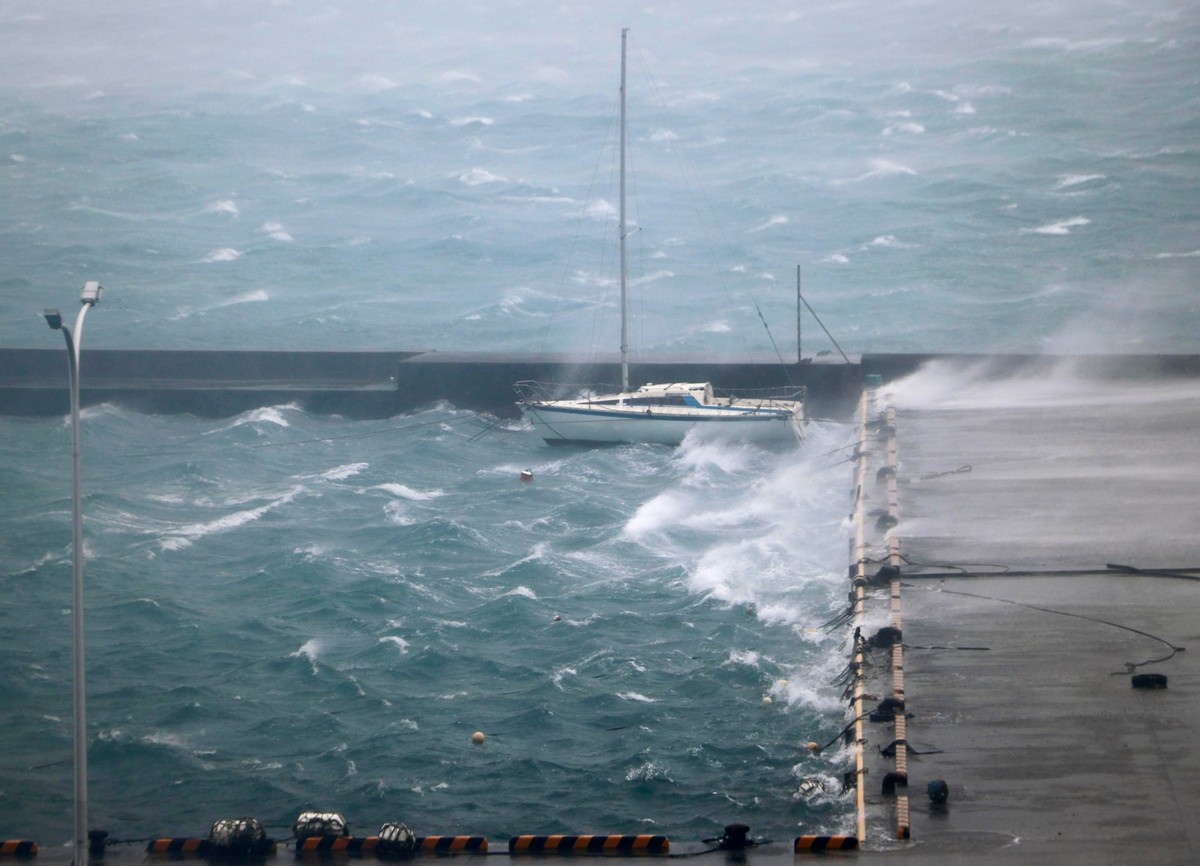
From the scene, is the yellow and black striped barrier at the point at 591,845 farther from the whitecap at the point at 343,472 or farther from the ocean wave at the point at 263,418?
the ocean wave at the point at 263,418

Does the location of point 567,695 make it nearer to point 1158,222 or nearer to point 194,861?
point 194,861

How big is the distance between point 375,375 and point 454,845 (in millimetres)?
29046

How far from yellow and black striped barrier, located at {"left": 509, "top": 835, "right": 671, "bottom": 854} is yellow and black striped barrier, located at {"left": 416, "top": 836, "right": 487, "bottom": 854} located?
0.35 metres

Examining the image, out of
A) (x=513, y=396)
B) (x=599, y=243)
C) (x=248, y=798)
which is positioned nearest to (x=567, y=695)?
(x=248, y=798)

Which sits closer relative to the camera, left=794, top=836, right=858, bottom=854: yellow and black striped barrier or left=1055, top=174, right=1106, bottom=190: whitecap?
left=794, top=836, right=858, bottom=854: yellow and black striped barrier

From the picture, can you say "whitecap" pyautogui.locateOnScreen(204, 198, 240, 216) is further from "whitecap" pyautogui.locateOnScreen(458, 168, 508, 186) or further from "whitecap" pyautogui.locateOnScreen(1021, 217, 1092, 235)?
"whitecap" pyautogui.locateOnScreen(1021, 217, 1092, 235)

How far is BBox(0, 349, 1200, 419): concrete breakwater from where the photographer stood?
36.4m

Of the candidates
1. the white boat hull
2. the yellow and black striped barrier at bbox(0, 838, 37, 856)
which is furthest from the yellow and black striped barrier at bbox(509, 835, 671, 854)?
the white boat hull

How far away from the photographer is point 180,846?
13.9 m

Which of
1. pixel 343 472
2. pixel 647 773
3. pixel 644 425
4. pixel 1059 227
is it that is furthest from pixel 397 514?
pixel 1059 227

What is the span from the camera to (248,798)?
1662 cm

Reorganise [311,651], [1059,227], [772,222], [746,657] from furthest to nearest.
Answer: [772,222], [1059,227], [311,651], [746,657]

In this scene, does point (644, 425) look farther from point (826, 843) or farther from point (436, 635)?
point (826, 843)

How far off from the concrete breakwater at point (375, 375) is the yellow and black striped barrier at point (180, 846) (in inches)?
965
